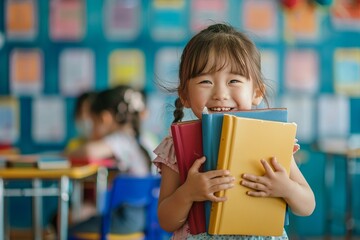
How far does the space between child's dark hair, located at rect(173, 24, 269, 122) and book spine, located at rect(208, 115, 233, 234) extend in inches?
5.6

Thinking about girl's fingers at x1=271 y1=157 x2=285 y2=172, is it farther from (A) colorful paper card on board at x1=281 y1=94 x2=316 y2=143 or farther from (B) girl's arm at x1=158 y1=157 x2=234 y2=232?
(A) colorful paper card on board at x1=281 y1=94 x2=316 y2=143

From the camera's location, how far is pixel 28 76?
5.21 metres

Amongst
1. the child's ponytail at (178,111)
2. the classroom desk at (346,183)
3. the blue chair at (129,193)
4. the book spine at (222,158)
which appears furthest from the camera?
the classroom desk at (346,183)

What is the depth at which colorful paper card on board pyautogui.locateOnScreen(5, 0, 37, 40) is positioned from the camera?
17.0ft

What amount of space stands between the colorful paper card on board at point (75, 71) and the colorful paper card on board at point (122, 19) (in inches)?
9.6

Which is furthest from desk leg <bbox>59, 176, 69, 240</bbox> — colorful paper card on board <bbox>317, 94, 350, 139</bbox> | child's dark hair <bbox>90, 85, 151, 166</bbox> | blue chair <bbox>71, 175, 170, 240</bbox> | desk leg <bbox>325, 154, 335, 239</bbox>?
colorful paper card on board <bbox>317, 94, 350, 139</bbox>

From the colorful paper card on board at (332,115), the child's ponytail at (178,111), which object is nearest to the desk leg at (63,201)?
the child's ponytail at (178,111)

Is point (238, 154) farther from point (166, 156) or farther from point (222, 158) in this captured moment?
point (166, 156)

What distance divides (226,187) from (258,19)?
411 cm

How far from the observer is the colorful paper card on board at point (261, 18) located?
518cm

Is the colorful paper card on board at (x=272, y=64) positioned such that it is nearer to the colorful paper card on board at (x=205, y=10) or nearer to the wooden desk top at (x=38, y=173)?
the colorful paper card on board at (x=205, y=10)

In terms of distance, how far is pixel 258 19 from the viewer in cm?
520

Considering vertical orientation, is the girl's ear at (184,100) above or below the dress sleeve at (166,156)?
above

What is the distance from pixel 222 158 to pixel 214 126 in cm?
6
